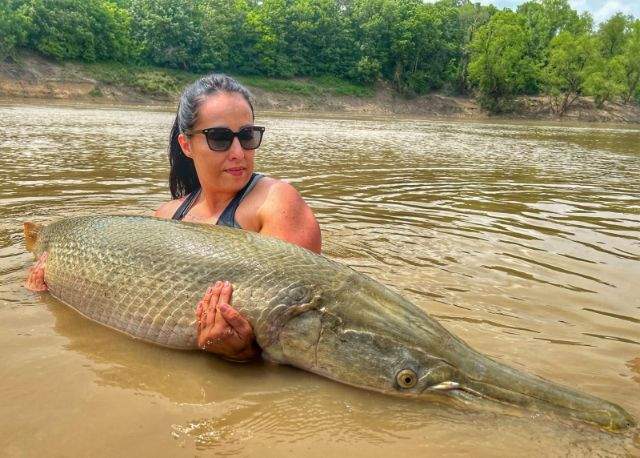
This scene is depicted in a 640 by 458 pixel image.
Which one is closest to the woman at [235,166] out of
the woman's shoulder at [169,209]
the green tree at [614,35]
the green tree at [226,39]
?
the woman's shoulder at [169,209]

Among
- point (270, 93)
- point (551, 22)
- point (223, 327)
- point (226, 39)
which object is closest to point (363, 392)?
point (223, 327)

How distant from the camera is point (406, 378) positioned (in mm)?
2504

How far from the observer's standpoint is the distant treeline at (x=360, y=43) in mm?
46219

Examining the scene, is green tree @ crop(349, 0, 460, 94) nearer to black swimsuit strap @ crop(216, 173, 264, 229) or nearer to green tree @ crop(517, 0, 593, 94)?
green tree @ crop(517, 0, 593, 94)

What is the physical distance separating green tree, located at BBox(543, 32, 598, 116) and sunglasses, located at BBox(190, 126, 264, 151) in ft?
203

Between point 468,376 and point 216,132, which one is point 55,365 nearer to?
point 216,132

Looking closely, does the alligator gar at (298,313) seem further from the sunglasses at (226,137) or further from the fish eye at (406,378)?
the sunglasses at (226,137)

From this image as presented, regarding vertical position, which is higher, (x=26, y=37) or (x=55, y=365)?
(x=26, y=37)

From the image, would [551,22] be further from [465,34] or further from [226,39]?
[226,39]

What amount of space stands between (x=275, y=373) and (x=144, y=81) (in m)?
45.1

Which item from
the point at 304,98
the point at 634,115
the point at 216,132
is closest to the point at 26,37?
the point at 304,98

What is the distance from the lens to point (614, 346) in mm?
3117

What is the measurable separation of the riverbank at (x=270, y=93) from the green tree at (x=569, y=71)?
4.23 feet

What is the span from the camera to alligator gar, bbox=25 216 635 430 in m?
2.44
